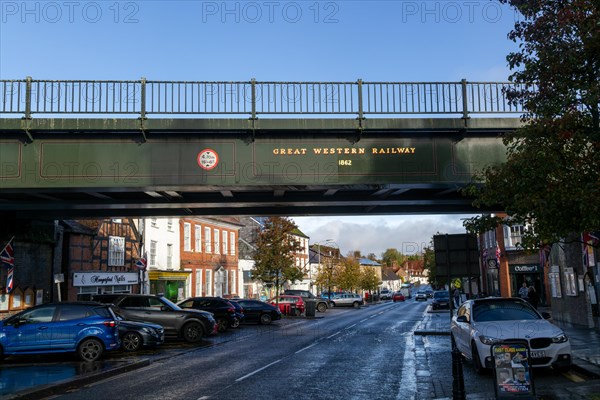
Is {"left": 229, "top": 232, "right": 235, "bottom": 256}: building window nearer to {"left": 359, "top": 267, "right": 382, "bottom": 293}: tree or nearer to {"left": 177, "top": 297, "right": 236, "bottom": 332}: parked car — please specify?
{"left": 177, "top": 297, "right": 236, "bottom": 332}: parked car

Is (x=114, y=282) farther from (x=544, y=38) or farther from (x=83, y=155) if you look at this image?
(x=544, y=38)

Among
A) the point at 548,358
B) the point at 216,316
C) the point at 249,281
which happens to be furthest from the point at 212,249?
the point at 548,358

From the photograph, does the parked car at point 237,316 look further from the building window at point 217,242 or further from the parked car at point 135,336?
the building window at point 217,242

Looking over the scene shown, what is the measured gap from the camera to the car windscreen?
13062mm

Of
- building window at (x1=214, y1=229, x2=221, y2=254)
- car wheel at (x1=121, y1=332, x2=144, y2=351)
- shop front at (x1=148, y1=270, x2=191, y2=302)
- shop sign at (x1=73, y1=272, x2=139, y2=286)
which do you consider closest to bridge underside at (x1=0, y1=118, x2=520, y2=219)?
car wheel at (x1=121, y1=332, x2=144, y2=351)

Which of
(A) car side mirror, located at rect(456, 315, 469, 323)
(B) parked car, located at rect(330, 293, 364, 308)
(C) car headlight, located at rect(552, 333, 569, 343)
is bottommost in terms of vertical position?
(B) parked car, located at rect(330, 293, 364, 308)

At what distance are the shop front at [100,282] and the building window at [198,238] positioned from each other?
11.3 metres

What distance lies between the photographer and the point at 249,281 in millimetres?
60906

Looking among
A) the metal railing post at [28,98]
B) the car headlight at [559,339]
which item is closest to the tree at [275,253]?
the metal railing post at [28,98]

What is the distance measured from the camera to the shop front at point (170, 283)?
4156 cm

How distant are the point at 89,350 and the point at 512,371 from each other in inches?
462

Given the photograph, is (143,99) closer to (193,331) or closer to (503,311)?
(193,331)

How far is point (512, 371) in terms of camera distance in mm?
8547

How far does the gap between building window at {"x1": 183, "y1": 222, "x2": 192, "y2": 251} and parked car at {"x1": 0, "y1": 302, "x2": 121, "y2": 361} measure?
29.9 meters
